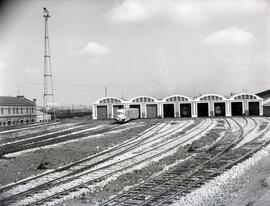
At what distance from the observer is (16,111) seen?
227 ft

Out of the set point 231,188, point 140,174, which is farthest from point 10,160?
point 231,188

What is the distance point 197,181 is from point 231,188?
1593 millimetres

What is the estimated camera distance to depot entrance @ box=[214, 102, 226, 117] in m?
63.6

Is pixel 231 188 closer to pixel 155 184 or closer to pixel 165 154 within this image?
pixel 155 184

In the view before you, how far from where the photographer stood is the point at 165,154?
22.2m

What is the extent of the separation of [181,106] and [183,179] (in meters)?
51.5

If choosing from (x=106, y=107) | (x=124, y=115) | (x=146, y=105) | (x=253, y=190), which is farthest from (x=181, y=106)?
(x=253, y=190)

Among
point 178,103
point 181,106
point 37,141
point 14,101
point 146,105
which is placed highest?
point 14,101

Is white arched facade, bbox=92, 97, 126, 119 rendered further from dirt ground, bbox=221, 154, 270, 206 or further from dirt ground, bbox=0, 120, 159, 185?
dirt ground, bbox=221, 154, 270, 206

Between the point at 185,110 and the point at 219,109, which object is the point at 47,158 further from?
the point at 219,109

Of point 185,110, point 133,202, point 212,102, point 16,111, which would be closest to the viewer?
point 133,202

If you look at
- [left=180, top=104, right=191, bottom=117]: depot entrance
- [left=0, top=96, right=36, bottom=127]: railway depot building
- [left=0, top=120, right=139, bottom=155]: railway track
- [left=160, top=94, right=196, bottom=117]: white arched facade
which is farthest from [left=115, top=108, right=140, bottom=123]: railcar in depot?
[left=0, top=96, right=36, bottom=127]: railway depot building

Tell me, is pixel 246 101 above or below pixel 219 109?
above

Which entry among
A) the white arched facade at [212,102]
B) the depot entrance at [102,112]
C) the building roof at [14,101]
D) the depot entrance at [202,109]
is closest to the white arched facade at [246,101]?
the white arched facade at [212,102]
